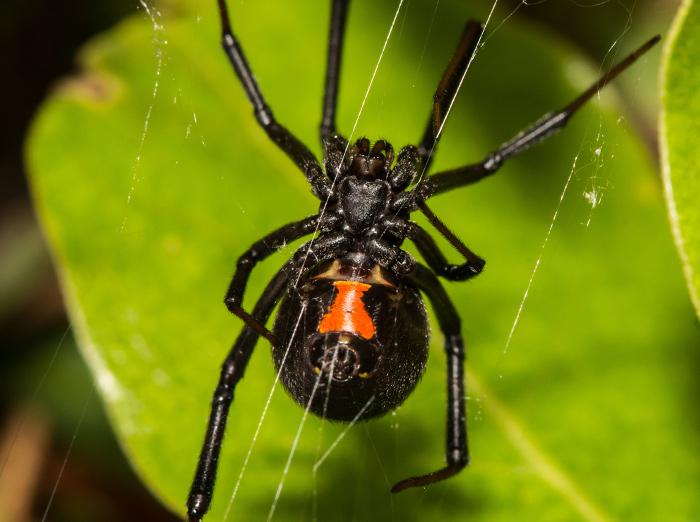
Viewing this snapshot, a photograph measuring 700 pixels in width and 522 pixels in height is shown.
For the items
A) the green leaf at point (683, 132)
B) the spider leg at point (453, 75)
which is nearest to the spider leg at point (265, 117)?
the spider leg at point (453, 75)

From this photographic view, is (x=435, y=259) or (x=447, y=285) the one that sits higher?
(x=447, y=285)

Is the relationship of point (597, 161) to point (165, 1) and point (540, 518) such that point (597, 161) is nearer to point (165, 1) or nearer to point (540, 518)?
point (540, 518)

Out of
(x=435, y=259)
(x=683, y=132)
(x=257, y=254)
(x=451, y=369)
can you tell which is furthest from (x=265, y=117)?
(x=683, y=132)

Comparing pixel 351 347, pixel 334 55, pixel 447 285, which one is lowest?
pixel 351 347

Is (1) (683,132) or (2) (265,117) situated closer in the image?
(1) (683,132)

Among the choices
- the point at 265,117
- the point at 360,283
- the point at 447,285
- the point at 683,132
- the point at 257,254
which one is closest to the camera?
the point at 683,132

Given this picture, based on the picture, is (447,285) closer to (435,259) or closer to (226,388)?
(435,259)

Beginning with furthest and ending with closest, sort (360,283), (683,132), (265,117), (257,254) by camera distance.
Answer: (265,117) < (257,254) < (360,283) < (683,132)

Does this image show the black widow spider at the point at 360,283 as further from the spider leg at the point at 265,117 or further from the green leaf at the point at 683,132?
the green leaf at the point at 683,132
